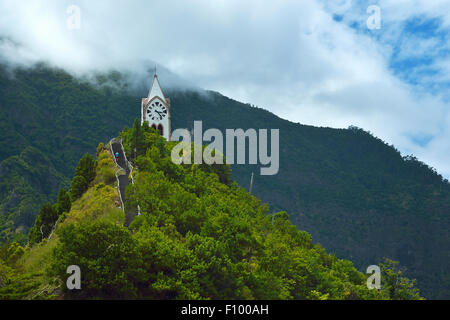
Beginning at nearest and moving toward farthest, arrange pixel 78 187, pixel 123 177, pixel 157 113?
pixel 123 177
pixel 78 187
pixel 157 113

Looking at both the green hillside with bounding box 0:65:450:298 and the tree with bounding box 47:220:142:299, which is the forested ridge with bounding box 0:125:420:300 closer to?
the tree with bounding box 47:220:142:299

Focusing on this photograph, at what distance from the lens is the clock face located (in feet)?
174

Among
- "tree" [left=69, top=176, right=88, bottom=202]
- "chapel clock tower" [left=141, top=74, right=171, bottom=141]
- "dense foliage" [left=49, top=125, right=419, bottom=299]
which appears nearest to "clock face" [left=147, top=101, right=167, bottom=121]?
"chapel clock tower" [left=141, top=74, right=171, bottom=141]

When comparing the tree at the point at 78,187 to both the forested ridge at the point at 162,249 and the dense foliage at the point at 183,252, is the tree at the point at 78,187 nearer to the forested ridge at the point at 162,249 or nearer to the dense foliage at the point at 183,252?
the forested ridge at the point at 162,249

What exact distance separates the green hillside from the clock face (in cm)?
3657

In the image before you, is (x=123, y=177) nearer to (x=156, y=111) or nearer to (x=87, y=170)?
(x=87, y=170)

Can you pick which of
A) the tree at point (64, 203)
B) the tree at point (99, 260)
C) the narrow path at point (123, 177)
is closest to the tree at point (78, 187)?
the tree at point (64, 203)

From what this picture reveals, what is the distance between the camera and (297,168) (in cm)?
15412

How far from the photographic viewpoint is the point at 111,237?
17344mm

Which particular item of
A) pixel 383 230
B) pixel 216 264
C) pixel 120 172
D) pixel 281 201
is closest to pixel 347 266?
pixel 120 172

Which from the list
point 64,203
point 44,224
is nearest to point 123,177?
point 64,203

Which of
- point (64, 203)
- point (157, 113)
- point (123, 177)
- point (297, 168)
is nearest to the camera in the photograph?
point (64, 203)

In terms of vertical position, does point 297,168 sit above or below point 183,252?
above

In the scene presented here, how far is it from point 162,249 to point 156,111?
36312 millimetres
